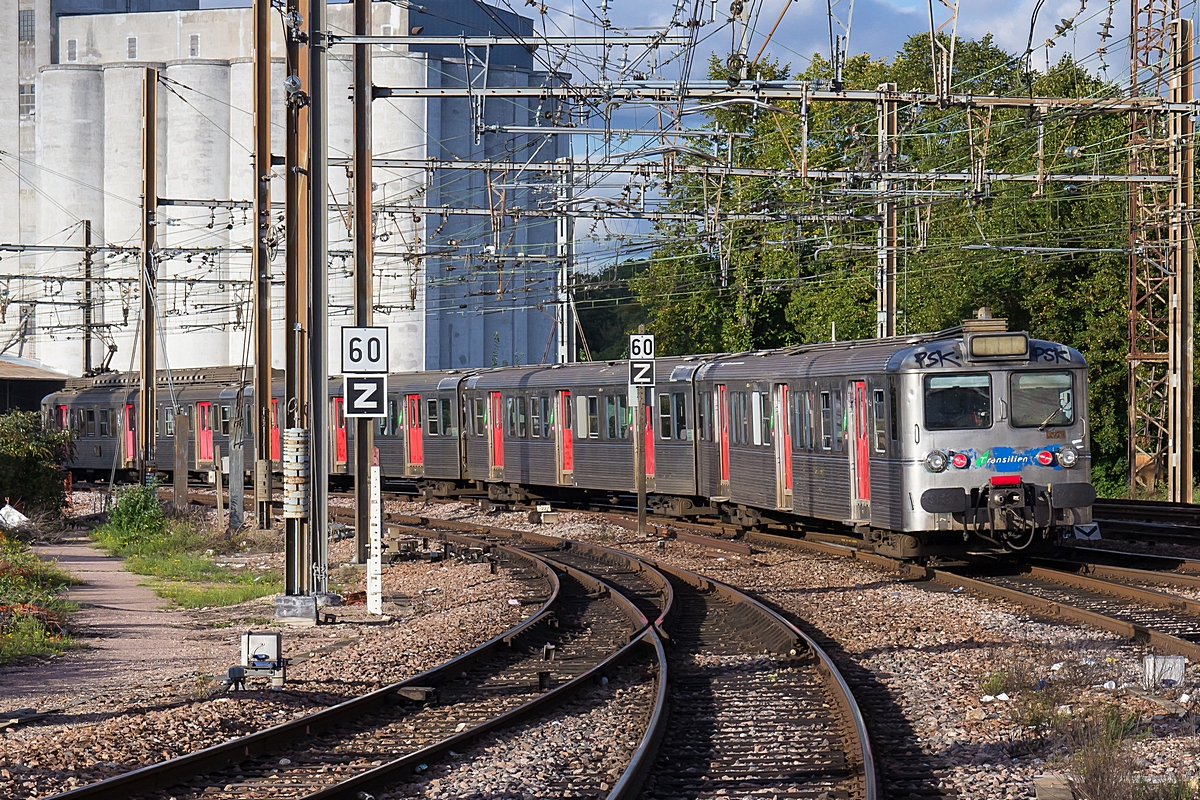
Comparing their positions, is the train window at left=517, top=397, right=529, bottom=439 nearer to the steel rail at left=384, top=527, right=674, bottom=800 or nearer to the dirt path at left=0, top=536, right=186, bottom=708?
the steel rail at left=384, top=527, right=674, bottom=800

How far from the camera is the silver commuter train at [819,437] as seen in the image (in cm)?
1747

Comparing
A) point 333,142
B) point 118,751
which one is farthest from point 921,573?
point 333,142

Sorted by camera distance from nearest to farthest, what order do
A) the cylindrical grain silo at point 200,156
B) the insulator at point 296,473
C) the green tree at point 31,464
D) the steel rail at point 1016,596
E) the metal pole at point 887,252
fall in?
the steel rail at point 1016,596
the insulator at point 296,473
the metal pole at point 887,252
the green tree at point 31,464
the cylindrical grain silo at point 200,156

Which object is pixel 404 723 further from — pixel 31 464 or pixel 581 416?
pixel 31 464

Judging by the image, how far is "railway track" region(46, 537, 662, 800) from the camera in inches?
317

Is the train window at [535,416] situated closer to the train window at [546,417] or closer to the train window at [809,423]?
the train window at [546,417]

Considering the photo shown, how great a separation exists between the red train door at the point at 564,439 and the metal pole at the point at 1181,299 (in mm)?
11999

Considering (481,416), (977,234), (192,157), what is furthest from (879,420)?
(192,157)

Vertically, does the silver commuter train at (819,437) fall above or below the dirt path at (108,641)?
above

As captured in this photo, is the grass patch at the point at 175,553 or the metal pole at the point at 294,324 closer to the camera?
the metal pole at the point at 294,324

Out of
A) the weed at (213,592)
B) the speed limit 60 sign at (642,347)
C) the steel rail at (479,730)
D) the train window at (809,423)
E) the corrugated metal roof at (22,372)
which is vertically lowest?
the weed at (213,592)

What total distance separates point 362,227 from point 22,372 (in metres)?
40.5

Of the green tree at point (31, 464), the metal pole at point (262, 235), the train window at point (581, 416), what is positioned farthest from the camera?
the train window at point (581, 416)

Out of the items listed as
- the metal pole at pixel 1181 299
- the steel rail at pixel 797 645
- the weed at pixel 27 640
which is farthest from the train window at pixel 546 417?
the weed at pixel 27 640
